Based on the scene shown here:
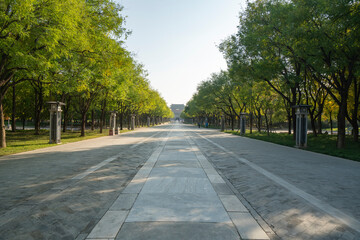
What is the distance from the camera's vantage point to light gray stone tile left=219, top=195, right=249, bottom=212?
4.21 meters

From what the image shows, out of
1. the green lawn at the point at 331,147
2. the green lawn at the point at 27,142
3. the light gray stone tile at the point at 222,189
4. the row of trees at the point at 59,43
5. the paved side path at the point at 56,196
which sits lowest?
the green lawn at the point at 331,147

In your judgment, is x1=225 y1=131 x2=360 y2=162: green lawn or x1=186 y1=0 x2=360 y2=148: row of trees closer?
x1=225 y1=131 x2=360 y2=162: green lawn

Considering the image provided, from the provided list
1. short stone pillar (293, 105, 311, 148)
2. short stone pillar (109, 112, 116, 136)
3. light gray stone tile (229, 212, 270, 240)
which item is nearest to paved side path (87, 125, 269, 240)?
light gray stone tile (229, 212, 270, 240)

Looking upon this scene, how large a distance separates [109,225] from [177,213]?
107 cm

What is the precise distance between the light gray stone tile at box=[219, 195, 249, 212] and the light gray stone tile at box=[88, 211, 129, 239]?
180cm

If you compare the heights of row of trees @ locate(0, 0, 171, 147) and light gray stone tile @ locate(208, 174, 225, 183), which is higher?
row of trees @ locate(0, 0, 171, 147)

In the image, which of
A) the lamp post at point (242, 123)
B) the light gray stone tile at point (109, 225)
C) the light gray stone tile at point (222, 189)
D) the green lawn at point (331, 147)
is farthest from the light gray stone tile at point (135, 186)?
the lamp post at point (242, 123)

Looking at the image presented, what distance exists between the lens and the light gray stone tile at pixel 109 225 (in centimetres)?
320

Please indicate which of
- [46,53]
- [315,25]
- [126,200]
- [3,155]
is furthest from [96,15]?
[126,200]

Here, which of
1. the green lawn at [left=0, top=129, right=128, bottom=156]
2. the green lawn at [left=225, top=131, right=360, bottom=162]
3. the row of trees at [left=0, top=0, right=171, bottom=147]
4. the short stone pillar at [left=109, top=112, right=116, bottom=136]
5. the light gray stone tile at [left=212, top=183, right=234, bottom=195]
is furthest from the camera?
the short stone pillar at [left=109, top=112, right=116, bottom=136]

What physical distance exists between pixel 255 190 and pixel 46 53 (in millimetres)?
11973

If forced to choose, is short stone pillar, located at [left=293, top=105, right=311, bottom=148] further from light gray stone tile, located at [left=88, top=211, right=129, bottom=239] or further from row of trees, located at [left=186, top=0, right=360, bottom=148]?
light gray stone tile, located at [left=88, top=211, right=129, bottom=239]

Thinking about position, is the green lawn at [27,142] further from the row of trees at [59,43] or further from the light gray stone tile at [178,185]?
the light gray stone tile at [178,185]

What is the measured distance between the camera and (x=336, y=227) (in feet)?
11.6
